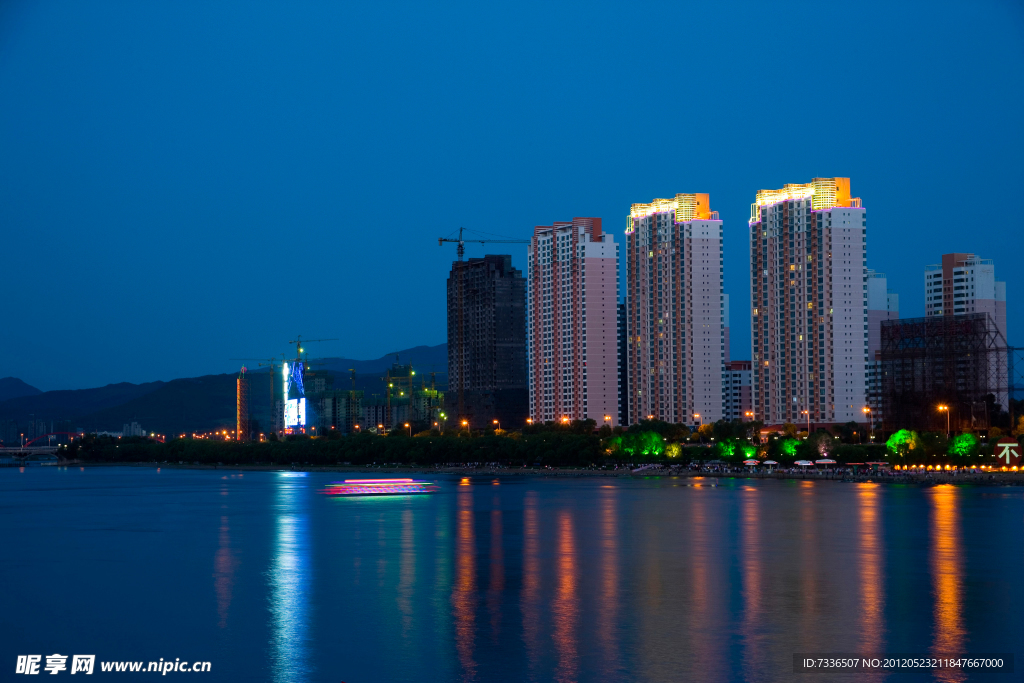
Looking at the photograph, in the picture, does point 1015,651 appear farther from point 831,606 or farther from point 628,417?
point 628,417

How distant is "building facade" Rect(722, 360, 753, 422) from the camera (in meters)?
173

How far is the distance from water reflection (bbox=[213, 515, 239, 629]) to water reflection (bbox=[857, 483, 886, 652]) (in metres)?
16.7

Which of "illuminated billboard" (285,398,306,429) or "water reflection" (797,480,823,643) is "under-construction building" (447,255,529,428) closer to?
"illuminated billboard" (285,398,306,429)

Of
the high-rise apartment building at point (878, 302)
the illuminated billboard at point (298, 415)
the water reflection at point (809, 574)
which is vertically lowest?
the water reflection at point (809, 574)

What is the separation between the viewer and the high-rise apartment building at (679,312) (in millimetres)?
130250

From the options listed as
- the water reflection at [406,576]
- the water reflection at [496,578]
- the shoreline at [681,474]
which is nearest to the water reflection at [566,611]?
the water reflection at [496,578]

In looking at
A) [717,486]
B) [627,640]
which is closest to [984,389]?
[717,486]

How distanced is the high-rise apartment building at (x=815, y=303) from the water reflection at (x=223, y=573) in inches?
3106

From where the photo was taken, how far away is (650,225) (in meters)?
134

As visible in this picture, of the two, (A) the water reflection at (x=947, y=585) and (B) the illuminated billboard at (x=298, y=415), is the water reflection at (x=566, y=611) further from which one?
(B) the illuminated billboard at (x=298, y=415)

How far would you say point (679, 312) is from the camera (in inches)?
5172

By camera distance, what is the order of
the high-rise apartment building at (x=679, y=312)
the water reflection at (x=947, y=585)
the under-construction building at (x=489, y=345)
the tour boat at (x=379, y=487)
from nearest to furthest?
the water reflection at (x=947, y=585)
the tour boat at (x=379, y=487)
the high-rise apartment building at (x=679, y=312)
the under-construction building at (x=489, y=345)

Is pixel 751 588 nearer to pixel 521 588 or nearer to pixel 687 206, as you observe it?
pixel 521 588

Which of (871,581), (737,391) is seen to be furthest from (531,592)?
(737,391)
